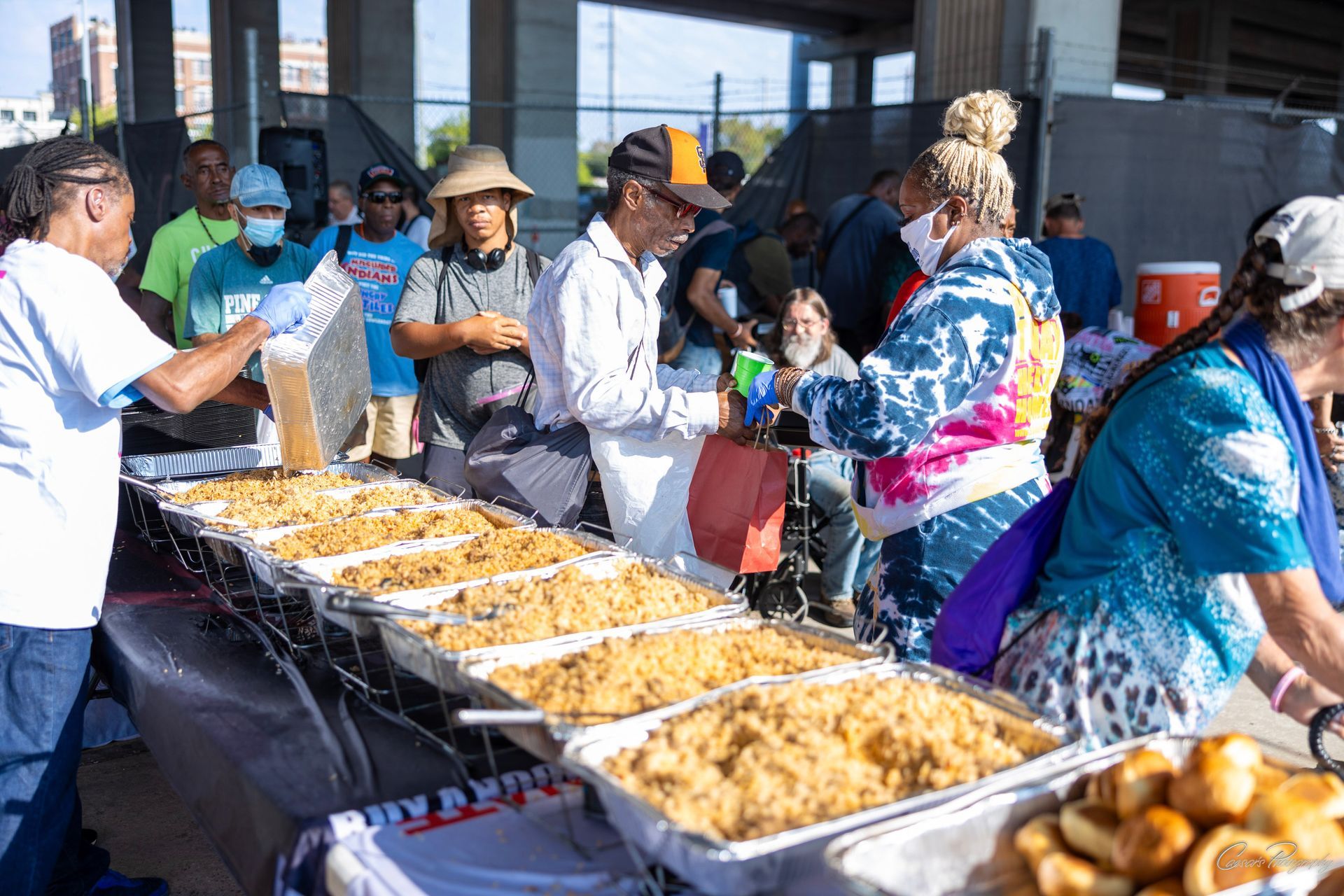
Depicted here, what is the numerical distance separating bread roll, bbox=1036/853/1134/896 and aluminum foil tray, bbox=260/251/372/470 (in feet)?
6.11

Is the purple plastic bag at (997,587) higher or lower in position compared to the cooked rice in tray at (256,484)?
higher

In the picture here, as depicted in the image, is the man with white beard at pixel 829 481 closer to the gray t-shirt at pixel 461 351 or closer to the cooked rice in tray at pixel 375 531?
the gray t-shirt at pixel 461 351

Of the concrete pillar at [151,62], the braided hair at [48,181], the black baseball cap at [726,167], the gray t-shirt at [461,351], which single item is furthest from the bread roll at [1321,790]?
the concrete pillar at [151,62]

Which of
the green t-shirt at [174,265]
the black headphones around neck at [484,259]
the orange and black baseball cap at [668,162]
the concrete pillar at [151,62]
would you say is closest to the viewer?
the orange and black baseball cap at [668,162]

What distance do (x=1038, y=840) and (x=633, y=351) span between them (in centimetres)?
164

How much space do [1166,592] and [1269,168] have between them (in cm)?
762

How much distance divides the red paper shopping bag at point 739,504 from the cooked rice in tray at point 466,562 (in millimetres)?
541

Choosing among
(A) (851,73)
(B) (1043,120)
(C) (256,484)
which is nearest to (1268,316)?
(C) (256,484)

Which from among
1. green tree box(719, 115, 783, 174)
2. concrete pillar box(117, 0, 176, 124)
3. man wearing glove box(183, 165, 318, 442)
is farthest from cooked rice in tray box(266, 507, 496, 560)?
concrete pillar box(117, 0, 176, 124)

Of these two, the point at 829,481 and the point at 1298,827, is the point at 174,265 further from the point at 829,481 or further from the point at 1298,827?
the point at 1298,827

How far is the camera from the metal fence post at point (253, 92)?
22.1ft

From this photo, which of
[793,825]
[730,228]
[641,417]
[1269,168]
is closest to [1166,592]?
[793,825]

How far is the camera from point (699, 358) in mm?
5902

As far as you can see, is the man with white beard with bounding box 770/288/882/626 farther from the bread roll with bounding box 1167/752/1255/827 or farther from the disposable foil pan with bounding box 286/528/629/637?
the bread roll with bounding box 1167/752/1255/827
